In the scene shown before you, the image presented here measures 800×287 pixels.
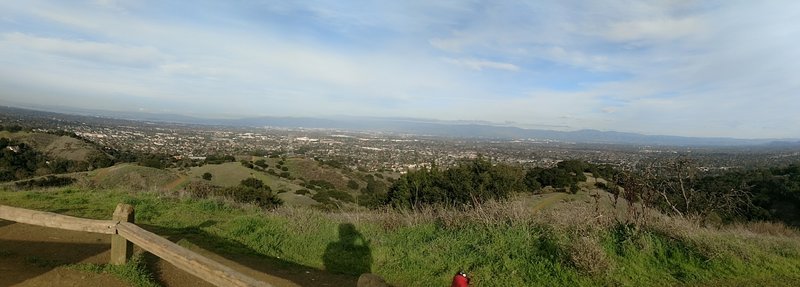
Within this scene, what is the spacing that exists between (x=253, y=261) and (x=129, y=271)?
199cm

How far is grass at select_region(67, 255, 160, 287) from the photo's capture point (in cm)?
602

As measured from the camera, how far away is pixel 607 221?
8.47m

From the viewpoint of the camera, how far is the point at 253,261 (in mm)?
7738

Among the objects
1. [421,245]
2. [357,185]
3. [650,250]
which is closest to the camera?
[650,250]

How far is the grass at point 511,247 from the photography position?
6.86 meters

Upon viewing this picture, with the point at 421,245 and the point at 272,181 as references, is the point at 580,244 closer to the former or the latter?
the point at 421,245

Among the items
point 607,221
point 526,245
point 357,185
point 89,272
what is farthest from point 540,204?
point 357,185

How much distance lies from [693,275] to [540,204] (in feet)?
43.0

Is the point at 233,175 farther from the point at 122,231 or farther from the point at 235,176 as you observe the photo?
the point at 122,231

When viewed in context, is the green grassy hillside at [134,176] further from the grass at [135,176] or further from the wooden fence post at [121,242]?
the wooden fence post at [121,242]

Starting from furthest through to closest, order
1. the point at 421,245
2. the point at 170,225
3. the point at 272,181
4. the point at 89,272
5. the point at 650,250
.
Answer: the point at 272,181
the point at 170,225
the point at 421,245
the point at 650,250
the point at 89,272

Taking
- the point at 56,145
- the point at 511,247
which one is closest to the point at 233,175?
the point at 56,145

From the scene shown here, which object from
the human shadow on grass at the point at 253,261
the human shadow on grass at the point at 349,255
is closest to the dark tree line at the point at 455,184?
the human shadow on grass at the point at 349,255

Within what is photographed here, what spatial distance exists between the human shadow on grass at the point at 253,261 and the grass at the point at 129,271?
195 mm
